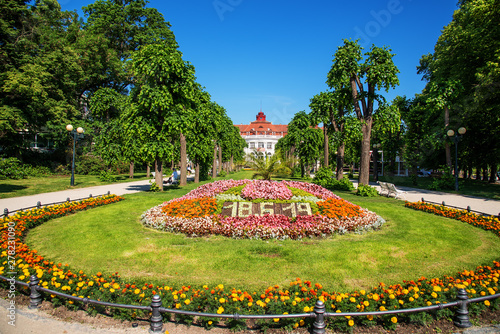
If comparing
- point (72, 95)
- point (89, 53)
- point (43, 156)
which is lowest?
point (43, 156)

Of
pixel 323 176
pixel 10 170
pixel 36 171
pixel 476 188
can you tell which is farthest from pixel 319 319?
pixel 36 171

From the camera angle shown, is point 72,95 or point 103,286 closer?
point 103,286

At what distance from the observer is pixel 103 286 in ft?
14.7

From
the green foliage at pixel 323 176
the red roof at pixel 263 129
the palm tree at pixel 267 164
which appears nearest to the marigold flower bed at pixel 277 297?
the palm tree at pixel 267 164

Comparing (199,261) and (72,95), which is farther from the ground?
(72,95)

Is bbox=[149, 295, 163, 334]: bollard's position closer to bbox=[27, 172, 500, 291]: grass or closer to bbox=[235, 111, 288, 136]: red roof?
bbox=[27, 172, 500, 291]: grass

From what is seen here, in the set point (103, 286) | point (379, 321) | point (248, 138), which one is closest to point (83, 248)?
point (103, 286)

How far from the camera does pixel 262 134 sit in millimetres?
102125

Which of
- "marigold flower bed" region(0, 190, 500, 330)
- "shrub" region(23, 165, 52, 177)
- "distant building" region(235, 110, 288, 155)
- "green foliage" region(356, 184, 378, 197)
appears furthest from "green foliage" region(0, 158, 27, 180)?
"distant building" region(235, 110, 288, 155)

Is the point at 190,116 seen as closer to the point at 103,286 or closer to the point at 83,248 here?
the point at 83,248

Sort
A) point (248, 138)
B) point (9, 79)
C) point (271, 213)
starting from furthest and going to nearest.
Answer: point (248, 138) < point (9, 79) < point (271, 213)

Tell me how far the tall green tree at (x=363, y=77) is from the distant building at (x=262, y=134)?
75.0 m

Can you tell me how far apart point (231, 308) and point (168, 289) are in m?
1.15

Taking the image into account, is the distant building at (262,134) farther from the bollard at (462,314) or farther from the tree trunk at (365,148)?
the bollard at (462,314)
